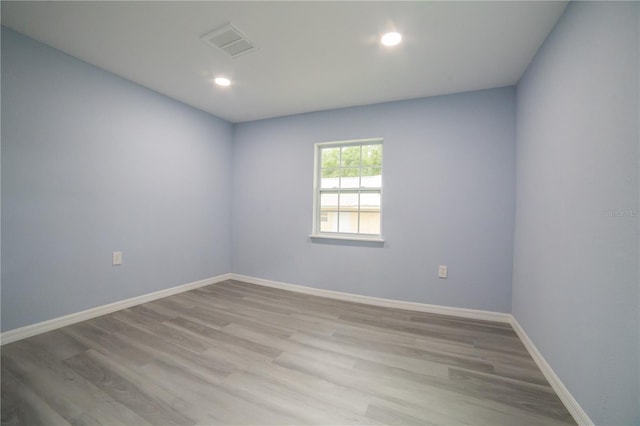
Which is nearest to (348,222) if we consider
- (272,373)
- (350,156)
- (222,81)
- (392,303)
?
(350,156)

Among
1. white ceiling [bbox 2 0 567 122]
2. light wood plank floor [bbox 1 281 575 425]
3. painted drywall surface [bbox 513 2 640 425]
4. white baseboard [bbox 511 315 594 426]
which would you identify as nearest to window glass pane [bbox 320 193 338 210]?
white ceiling [bbox 2 0 567 122]

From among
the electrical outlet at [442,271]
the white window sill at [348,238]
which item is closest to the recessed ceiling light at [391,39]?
the white window sill at [348,238]

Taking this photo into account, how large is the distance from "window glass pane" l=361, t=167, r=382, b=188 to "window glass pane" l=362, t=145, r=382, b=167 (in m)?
0.07

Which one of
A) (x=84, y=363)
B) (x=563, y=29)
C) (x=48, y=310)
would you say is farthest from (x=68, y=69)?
(x=563, y=29)

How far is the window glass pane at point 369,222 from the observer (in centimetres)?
314

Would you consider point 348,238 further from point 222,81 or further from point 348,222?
point 222,81

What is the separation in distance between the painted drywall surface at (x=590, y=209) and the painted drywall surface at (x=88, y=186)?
3.81 m

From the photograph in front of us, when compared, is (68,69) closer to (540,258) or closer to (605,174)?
(605,174)

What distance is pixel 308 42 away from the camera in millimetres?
1983

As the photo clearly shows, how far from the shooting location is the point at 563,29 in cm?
159

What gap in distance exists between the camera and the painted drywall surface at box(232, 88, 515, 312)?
8.41 feet

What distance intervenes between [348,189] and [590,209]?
232cm

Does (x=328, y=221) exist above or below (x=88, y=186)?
below

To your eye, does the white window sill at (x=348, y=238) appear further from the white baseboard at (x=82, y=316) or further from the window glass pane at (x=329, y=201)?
the white baseboard at (x=82, y=316)
